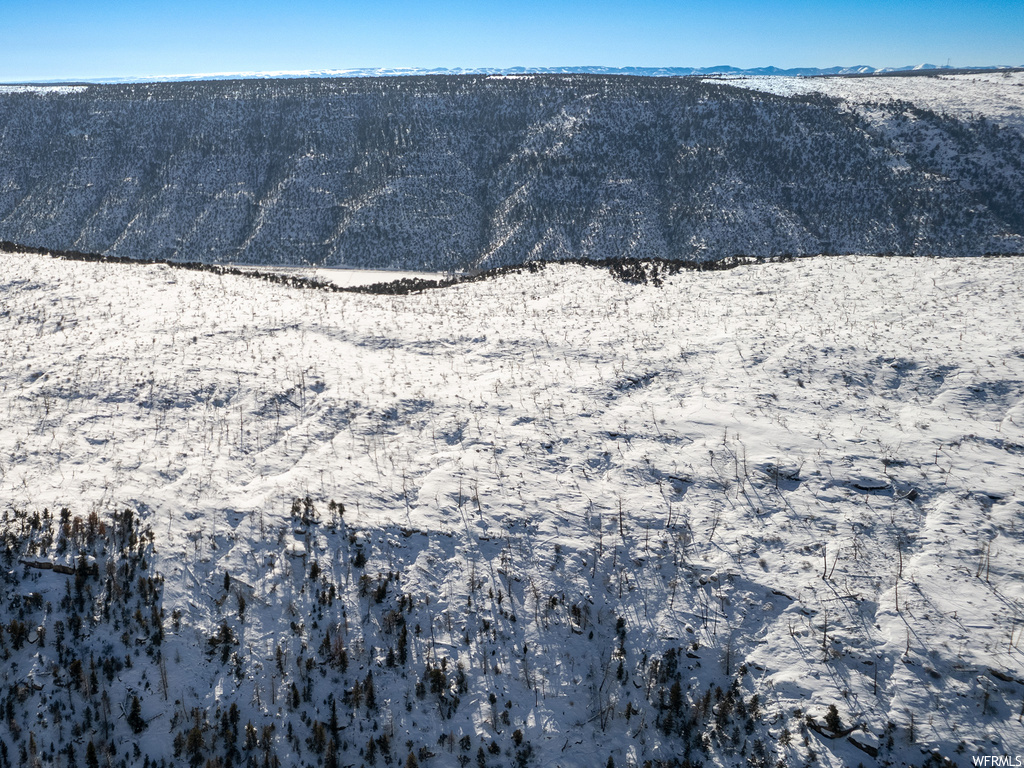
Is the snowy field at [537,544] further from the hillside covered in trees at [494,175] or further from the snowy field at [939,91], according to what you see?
the snowy field at [939,91]

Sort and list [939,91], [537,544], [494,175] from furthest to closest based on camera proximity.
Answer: [939,91] → [494,175] → [537,544]

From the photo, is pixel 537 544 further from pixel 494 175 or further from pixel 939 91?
pixel 939 91

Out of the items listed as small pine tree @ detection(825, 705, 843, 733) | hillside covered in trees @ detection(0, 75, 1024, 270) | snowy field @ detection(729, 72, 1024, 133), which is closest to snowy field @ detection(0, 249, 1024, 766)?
small pine tree @ detection(825, 705, 843, 733)

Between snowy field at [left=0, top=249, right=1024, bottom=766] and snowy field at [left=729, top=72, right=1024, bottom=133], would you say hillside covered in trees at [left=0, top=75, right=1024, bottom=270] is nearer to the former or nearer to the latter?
snowy field at [left=729, top=72, right=1024, bottom=133]

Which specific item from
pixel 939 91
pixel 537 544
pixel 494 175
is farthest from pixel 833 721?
pixel 939 91

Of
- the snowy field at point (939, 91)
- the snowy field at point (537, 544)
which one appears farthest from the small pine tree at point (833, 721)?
the snowy field at point (939, 91)

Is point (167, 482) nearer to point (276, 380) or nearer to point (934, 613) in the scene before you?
point (276, 380)
